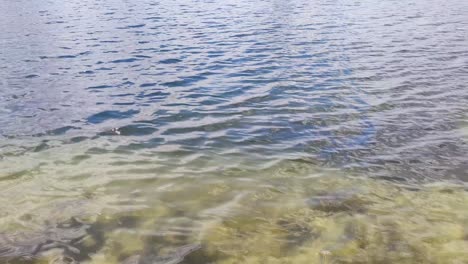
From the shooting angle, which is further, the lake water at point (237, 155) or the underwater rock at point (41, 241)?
the lake water at point (237, 155)

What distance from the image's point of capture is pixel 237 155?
9.13m

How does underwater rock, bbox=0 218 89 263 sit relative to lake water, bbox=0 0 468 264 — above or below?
above

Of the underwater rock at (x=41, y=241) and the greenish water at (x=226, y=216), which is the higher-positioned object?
the underwater rock at (x=41, y=241)

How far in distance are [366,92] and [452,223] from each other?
7881 millimetres

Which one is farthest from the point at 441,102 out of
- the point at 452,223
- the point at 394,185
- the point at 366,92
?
the point at 452,223

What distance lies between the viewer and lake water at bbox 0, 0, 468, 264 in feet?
19.1

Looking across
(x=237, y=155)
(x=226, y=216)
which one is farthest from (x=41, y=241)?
(x=237, y=155)

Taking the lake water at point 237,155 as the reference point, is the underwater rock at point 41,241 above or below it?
above

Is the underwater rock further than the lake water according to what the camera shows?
No

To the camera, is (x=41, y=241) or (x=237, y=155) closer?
(x=41, y=241)

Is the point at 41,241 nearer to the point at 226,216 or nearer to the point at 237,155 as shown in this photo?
the point at 226,216

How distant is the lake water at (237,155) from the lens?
19.1ft

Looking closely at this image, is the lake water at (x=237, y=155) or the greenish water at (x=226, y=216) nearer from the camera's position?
the greenish water at (x=226, y=216)

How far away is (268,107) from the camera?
12.4 metres
